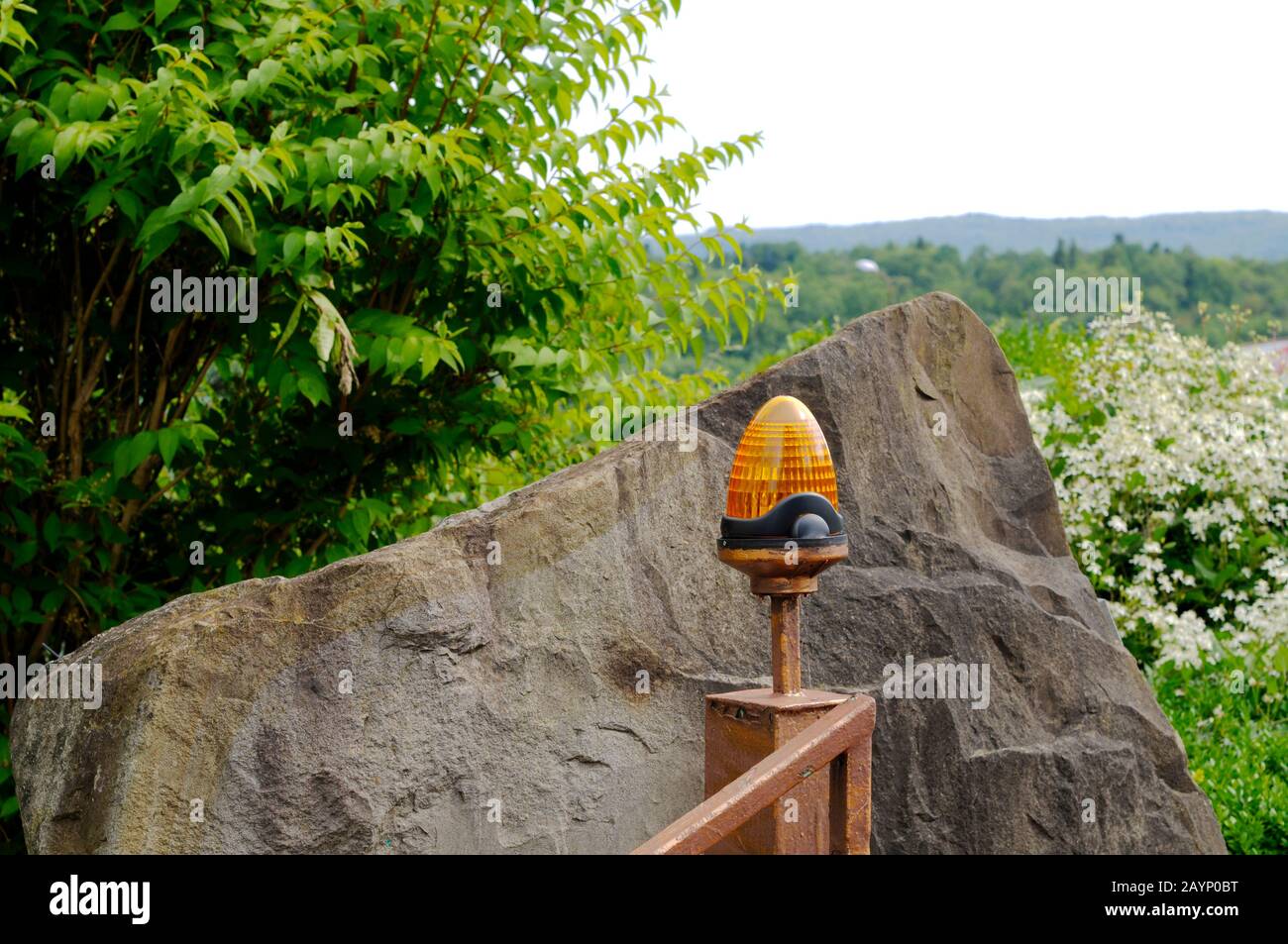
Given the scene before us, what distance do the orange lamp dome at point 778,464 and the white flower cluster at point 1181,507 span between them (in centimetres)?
454

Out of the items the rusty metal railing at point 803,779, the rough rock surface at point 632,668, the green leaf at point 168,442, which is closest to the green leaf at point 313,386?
the green leaf at point 168,442

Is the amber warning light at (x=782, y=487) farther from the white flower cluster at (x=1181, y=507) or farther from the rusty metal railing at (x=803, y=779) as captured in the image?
the white flower cluster at (x=1181, y=507)

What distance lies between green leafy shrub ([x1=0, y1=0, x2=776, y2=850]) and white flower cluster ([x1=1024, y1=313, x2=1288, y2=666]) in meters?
3.26

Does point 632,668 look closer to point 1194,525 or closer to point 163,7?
point 163,7

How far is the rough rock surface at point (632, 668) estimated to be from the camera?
2.95 metres

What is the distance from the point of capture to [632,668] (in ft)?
10.9

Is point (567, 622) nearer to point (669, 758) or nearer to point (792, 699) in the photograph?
point (669, 758)

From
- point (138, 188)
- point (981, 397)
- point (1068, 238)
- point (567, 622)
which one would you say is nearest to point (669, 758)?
point (567, 622)

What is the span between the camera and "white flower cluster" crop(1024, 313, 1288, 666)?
660 cm

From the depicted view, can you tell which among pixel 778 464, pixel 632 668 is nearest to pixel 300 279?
pixel 632 668

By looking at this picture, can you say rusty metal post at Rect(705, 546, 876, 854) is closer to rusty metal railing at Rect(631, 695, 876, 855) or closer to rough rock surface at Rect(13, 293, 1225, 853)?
rusty metal railing at Rect(631, 695, 876, 855)

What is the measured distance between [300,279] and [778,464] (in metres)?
1.94

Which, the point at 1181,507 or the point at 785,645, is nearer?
the point at 785,645
